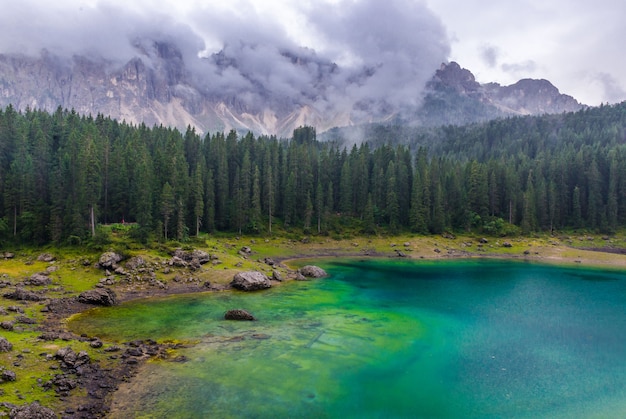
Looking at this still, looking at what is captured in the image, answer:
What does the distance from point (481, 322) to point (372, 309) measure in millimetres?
13504

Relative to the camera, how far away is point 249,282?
60.2 meters

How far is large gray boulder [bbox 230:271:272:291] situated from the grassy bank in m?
2.25

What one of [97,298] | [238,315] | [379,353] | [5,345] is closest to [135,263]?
[97,298]

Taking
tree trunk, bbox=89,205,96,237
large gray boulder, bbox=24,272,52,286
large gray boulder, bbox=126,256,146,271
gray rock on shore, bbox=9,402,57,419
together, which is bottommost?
gray rock on shore, bbox=9,402,57,419

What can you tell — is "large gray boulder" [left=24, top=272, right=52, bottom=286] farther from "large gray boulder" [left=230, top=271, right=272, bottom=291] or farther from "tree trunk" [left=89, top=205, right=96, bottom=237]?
"large gray boulder" [left=230, top=271, right=272, bottom=291]

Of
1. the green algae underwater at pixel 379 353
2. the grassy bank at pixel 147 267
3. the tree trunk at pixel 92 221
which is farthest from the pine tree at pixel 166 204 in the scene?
the green algae underwater at pixel 379 353

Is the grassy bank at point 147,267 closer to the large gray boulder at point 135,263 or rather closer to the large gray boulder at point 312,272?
the large gray boulder at point 135,263

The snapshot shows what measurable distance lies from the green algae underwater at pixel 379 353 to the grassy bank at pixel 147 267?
4619mm

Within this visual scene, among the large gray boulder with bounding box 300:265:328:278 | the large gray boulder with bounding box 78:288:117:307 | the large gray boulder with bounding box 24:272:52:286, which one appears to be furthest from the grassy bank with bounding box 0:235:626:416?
the large gray boulder with bounding box 300:265:328:278

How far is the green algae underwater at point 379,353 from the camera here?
24.8 m

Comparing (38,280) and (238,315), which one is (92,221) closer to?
(38,280)

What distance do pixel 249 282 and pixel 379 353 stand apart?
30561mm

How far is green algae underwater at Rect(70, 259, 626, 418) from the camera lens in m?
24.8

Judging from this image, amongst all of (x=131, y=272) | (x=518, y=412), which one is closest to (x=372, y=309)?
(x=518, y=412)
